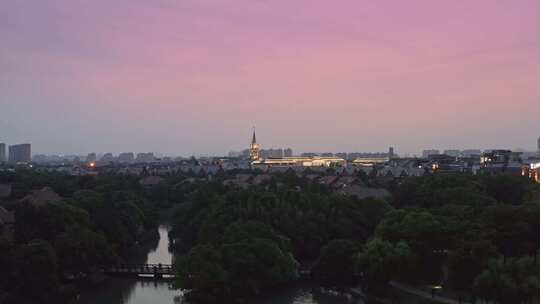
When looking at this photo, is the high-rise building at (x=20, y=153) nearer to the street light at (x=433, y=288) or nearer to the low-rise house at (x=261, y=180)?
the low-rise house at (x=261, y=180)

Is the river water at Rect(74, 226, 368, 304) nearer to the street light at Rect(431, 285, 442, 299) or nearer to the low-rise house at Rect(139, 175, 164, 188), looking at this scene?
the street light at Rect(431, 285, 442, 299)

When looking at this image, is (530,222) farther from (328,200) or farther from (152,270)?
(152,270)

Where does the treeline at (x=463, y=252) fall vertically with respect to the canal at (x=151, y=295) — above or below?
above

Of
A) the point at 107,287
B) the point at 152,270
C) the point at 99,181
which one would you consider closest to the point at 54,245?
the point at 107,287

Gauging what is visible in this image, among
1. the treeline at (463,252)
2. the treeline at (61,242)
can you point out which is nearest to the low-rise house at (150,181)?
the treeline at (61,242)

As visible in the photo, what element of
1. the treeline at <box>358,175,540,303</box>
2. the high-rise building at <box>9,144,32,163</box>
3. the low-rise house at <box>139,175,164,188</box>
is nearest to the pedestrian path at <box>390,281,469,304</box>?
the treeline at <box>358,175,540,303</box>

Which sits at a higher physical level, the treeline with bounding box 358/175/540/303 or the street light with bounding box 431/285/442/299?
the treeline with bounding box 358/175/540/303
